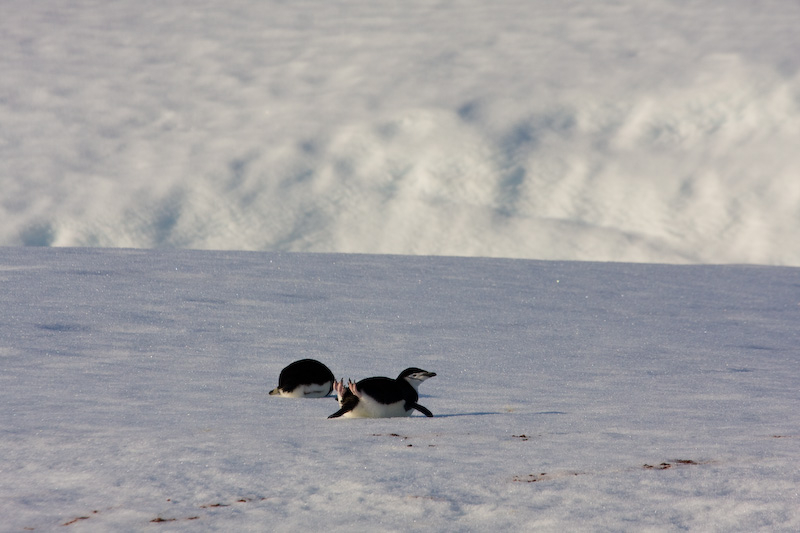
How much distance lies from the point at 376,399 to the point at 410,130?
12.7 metres

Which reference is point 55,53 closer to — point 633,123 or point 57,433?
point 633,123

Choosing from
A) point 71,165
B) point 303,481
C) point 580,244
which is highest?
point 71,165

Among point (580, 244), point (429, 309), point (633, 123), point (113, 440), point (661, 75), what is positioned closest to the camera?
point (113, 440)

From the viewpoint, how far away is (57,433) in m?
3.56

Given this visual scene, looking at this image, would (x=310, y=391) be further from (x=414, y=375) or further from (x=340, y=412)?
(x=340, y=412)

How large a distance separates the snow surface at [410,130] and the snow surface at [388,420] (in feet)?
12.5

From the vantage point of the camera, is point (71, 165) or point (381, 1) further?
point (381, 1)

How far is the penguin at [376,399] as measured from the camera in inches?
172

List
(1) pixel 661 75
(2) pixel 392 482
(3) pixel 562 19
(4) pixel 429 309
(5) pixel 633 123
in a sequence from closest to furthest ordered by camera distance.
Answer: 1. (2) pixel 392 482
2. (4) pixel 429 309
3. (5) pixel 633 123
4. (1) pixel 661 75
5. (3) pixel 562 19

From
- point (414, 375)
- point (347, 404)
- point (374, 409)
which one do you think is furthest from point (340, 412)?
point (414, 375)

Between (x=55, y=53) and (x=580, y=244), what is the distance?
12018 millimetres

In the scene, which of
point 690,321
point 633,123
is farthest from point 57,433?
A: point 633,123

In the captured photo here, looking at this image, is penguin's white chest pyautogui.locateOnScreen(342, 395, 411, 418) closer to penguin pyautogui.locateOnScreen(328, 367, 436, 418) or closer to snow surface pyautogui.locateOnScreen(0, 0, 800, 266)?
penguin pyautogui.locateOnScreen(328, 367, 436, 418)

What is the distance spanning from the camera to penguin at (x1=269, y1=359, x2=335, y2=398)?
4.95 metres
